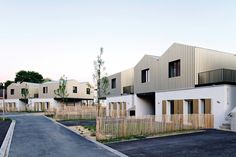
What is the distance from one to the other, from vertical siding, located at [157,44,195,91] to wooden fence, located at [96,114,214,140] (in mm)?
5212

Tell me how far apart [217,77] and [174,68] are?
17.3 feet

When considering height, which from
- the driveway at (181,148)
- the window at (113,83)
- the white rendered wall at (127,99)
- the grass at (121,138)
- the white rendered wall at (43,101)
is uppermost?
the window at (113,83)

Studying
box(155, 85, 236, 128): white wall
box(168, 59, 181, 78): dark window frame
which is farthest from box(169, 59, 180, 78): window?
box(155, 85, 236, 128): white wall

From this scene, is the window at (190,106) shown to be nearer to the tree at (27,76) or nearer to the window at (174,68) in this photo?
the window at (174,68)

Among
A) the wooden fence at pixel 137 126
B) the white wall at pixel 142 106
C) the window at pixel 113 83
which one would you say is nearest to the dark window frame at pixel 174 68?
the wooden fence at pixel 137 126

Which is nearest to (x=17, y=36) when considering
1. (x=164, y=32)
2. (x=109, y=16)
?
(x=109, y=16)

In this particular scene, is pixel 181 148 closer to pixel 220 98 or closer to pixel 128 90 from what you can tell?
pixel 220 98

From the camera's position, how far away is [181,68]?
75.6 feet

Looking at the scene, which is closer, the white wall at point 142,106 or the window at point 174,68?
the window at point 174,68

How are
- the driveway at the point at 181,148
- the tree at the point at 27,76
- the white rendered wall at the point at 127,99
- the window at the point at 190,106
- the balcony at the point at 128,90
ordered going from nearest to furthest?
the driveway at the point at 181,148
the window at the point at 190,106
the white rendered wall at the point at 127,99
the balcony at the point at 128,90
the tree at the point at 27,76

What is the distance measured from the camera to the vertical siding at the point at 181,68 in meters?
22.0

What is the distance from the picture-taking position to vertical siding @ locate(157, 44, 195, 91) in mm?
21984

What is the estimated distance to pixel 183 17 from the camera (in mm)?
19703

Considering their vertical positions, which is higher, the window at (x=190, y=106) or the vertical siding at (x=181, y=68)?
the vertical siding at (x=181, y=68)
